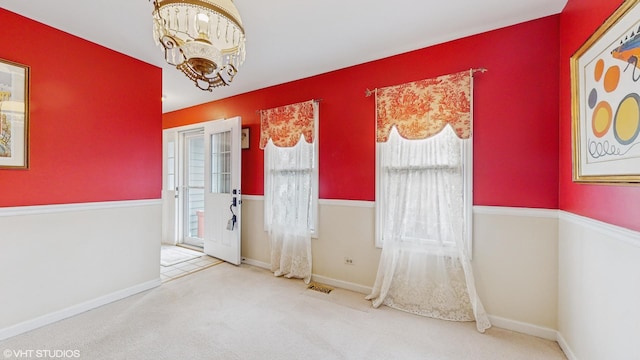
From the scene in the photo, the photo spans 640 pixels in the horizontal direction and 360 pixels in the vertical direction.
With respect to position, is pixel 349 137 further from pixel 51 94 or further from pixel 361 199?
pixel 51 94

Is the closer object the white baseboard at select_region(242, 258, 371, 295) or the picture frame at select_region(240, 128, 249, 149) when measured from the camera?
the white baseboard at select_region(242, 258, 371, 295)

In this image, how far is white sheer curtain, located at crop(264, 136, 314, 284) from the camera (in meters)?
3.16

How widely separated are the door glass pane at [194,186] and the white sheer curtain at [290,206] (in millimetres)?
1944

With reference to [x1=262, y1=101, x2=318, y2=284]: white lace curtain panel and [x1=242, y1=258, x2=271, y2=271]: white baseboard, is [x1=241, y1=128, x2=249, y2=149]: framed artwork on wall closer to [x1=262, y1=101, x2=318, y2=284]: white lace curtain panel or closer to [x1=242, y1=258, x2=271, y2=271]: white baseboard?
[x1=262, y1=101, x2=318, y2=284]: white lace curtain panel

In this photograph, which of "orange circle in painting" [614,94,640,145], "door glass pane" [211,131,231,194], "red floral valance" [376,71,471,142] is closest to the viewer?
"orange circle in painting" [614,94,640,145]

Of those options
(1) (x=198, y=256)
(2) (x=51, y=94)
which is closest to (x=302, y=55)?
(2) (x=51, y=94)

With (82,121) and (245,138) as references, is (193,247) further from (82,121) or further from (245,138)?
(82,121)

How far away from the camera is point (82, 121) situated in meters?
2.44

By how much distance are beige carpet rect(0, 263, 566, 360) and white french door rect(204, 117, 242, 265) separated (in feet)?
3.52

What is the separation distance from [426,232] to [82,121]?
11.2 ft

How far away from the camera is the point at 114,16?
211 centimetres

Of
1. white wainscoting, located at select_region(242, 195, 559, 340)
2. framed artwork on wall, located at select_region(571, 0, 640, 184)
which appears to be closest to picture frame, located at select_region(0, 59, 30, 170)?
white wainscoting, located at select_region(242, 195, 559, 340)

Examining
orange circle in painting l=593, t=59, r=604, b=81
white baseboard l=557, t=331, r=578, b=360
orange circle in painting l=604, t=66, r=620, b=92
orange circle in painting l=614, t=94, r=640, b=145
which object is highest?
orange circle in painting l=593, t=59, r=604, b=81

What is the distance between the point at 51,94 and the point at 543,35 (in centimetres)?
413
